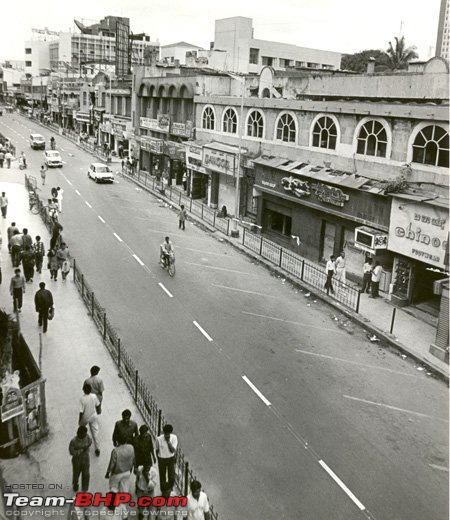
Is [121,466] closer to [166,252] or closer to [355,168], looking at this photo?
[166,252]

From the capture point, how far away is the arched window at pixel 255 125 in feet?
108

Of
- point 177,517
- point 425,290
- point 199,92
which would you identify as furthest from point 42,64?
point 177,517

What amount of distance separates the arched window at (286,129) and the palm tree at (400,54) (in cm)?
3543

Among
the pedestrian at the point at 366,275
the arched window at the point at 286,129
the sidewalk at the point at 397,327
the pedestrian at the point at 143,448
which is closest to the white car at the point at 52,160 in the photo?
the arched window at the point at 286,129

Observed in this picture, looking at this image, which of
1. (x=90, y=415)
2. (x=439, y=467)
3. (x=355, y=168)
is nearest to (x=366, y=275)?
(x=355, y=168)

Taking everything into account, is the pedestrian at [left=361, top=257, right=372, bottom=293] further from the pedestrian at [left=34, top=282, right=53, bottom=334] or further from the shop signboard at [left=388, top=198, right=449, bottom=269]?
the pedestrian at [left=34, top=282, right=53, bottom=334]

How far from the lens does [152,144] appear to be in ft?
166

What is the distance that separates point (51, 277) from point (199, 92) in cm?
2384

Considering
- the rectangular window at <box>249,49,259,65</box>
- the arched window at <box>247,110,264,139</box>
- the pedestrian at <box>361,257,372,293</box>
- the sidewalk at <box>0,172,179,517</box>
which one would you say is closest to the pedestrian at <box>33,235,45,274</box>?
the sidewalk at <box>0,172,179,517</box>

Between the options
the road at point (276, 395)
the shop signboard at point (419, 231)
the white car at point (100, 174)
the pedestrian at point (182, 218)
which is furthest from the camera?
the white car at point (100, 174)

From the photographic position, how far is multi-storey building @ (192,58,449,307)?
2050cm

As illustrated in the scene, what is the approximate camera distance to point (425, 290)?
21.8m

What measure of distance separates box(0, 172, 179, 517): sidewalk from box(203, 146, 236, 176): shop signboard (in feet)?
51.3

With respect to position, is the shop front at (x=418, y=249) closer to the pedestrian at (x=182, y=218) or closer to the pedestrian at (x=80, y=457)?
the pedestrian at (x=80, y=457)
